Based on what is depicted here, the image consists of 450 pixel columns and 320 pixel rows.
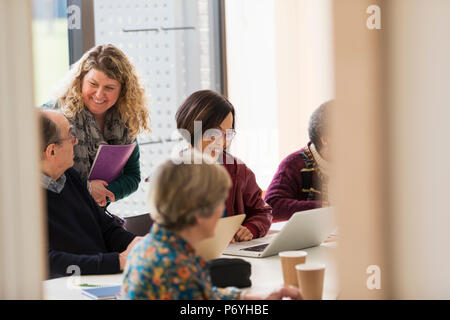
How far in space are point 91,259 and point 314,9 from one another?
3597 millimetres

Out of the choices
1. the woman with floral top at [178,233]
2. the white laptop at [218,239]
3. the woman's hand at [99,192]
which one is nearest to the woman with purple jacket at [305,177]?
the woman's hand at [99,192]

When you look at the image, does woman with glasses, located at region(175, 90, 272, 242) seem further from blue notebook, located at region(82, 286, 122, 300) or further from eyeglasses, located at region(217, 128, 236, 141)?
blue notebook, located at region(82, 286, 122, 300)

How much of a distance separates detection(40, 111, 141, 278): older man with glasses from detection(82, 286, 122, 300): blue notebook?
246 millimetres

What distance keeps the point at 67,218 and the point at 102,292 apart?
49 cm

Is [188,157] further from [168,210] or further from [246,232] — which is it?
[246,232]

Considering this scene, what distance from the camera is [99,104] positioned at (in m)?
2.85

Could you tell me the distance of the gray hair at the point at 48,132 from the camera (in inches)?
Result: 85.2

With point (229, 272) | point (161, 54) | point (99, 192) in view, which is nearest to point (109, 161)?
point (99, 192)

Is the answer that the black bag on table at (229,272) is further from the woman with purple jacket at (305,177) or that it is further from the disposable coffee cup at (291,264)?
the woman with purple jacket at (305,177)

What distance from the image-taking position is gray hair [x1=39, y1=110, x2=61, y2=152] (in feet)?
7.10

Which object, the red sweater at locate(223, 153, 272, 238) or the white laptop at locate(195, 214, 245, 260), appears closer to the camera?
the white laptop at locate(195, 214, 245, 260)

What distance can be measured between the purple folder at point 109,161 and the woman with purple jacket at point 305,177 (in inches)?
30.6

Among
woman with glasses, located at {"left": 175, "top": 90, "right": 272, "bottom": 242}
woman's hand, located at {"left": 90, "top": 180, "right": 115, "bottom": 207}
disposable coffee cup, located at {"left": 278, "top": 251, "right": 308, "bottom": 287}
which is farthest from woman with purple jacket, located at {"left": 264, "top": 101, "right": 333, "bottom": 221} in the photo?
disposable coffee cup, located at {"left": 278, "top": 251, "right": 308, "bottom": 287}

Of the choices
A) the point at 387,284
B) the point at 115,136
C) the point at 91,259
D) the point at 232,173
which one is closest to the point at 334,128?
the point at 387,284
